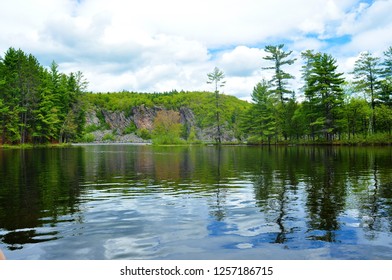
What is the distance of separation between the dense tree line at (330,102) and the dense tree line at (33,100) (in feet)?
135

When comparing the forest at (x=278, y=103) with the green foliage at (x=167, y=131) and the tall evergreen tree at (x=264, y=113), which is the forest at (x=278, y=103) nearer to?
the tall evergreen tree at (x=264, y=113)

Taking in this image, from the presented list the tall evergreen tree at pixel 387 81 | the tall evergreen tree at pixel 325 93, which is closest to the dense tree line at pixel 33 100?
the tall evergreen tree at pixel 325 93

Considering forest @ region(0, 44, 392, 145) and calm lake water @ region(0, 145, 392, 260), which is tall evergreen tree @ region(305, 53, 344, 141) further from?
calm lake water @ region(0, 145, 392, 260)

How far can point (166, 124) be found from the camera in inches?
3858

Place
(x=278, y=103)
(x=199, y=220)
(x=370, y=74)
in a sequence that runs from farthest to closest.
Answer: (x=278, y=103), (x=370, y=74), (x=199, y=220)

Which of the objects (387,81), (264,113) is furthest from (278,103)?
(387,81)

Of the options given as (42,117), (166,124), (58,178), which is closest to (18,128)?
(42,117)

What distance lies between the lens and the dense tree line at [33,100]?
60594 mm

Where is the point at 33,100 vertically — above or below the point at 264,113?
above

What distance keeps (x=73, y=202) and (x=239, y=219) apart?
5313mm

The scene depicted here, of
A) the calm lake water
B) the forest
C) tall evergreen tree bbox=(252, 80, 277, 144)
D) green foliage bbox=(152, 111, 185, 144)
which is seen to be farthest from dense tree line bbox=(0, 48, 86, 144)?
the calm lake water

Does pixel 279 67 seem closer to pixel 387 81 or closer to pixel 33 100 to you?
pixel 387 81

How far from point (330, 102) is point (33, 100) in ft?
176

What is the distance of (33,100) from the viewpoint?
66625 mm
